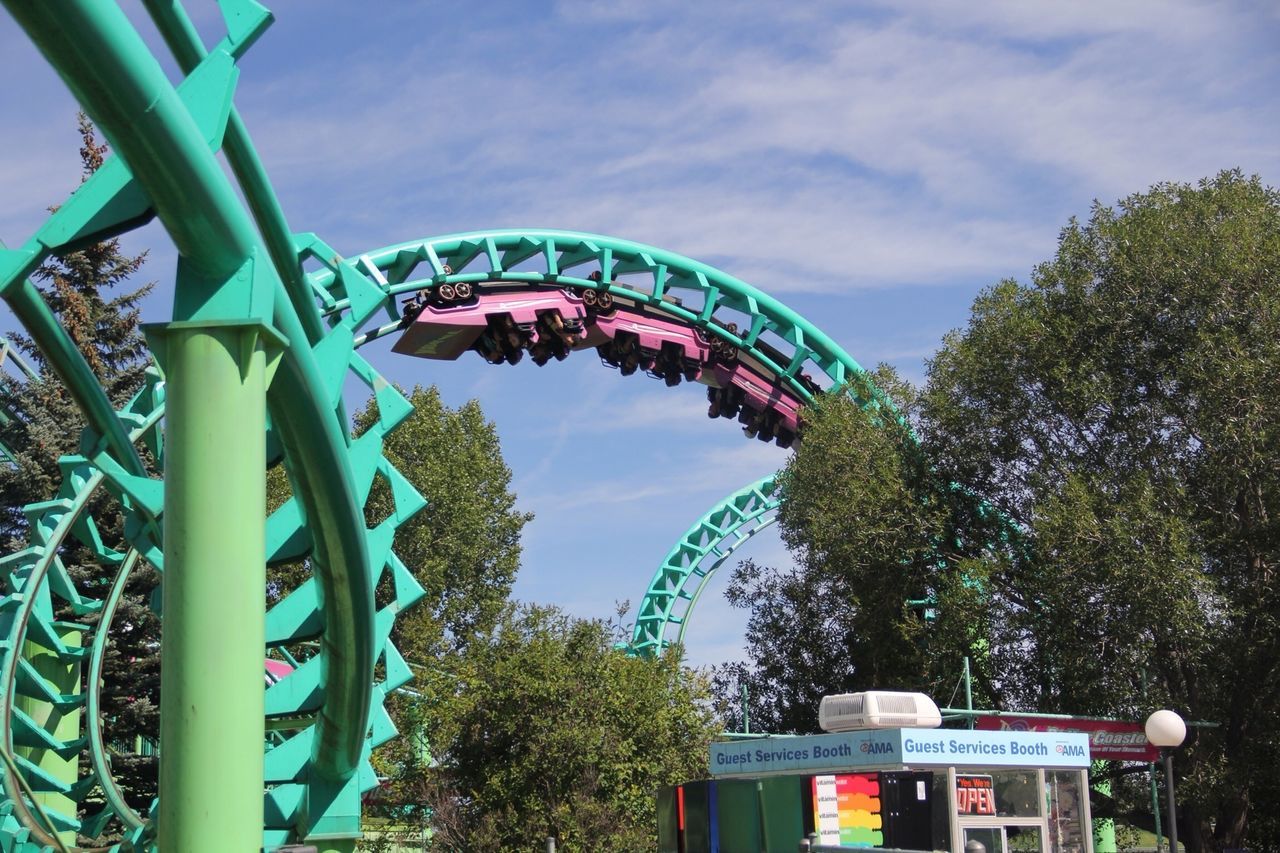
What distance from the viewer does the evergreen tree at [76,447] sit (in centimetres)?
2761

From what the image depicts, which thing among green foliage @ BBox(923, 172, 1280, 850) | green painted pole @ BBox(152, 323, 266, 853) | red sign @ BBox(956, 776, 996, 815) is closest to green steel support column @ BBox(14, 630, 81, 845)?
red sign @ BBox(956, 776, 996, 815)

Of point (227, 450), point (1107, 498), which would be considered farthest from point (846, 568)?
point (227, 450)

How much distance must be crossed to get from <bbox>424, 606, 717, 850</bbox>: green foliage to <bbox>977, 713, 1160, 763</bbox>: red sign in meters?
5.78

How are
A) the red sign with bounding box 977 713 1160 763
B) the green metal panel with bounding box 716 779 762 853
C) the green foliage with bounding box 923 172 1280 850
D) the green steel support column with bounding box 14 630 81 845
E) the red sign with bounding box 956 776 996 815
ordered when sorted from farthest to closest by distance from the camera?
the green foliage with bounding box 923 172 1280 850 < the red sign with bounding box 977 713 1160 763 < the green steel support column with bounding box 14 630 81 845 < the green metal panel with bounding box 716 779 762 853 < the red sign with bounding box 956 776 996 815

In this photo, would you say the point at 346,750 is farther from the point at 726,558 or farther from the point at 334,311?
the point at 726,558

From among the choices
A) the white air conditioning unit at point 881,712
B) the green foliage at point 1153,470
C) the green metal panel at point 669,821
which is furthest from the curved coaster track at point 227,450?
the green foliage at point 1153,470

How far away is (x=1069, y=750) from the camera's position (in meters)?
13.2

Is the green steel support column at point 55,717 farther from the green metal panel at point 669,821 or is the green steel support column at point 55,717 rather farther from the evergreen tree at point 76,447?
the green metal panel at point 669,821

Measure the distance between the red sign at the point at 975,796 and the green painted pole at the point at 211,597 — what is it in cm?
603

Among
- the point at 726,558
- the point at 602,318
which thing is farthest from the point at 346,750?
the point at 726,558

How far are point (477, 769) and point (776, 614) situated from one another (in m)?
10.5

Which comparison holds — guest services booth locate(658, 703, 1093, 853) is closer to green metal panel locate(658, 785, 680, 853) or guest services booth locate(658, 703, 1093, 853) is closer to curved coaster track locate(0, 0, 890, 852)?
green metal panel locate(658, 785, 680, 853)

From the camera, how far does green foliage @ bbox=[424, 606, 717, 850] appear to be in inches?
943

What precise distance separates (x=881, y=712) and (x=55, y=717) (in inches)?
552
